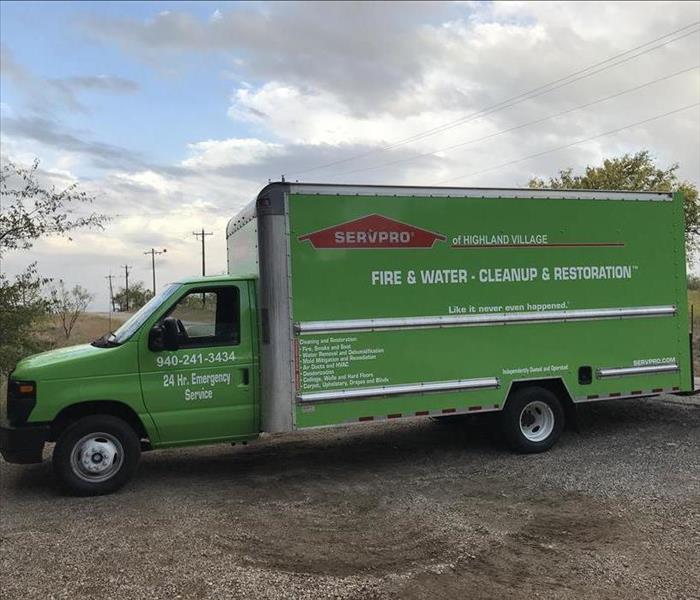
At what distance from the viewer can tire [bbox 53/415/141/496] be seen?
6.18 m

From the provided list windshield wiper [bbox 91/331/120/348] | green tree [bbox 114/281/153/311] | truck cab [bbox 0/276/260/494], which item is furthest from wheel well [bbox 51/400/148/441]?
green tree [bbox 114/281/153/311]

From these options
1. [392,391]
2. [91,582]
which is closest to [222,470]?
[392,391]

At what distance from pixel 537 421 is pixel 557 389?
1.50 ft

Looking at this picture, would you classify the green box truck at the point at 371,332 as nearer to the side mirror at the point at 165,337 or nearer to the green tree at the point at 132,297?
the side mirror at the point at 165,337

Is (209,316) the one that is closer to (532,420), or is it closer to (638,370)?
(532,420)

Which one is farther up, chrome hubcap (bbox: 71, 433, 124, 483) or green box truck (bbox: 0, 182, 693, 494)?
green box truck (bbox: 0, 182, 693, 494)

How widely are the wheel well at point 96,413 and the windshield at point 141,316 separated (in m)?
0.63

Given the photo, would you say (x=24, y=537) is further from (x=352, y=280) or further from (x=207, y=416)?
(x=352, y=280)

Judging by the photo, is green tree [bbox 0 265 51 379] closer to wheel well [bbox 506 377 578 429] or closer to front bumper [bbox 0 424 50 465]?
front bumper [bbox 0 424 50 465]

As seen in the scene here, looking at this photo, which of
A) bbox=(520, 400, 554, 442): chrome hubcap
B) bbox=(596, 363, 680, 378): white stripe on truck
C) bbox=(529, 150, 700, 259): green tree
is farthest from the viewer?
bbox=(529, 150, 700, 259): green tree

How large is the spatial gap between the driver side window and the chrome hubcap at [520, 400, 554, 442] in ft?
11.6

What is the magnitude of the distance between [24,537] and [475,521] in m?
3.65

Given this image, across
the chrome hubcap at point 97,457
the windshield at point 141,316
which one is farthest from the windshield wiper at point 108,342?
the chrome hubcap at point 97,457

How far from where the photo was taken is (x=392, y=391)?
695cm
